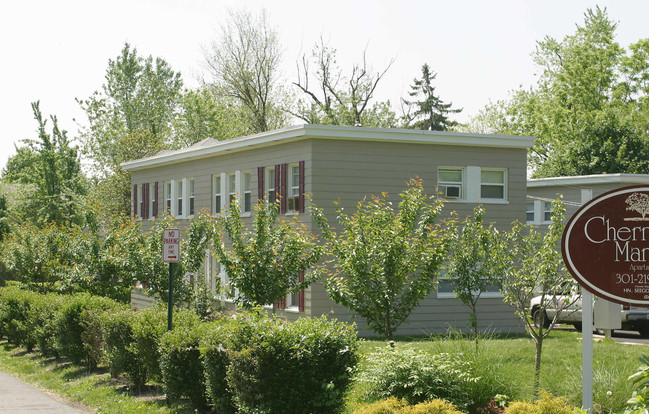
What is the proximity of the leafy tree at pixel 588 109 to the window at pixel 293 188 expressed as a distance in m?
22.2

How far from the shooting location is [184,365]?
11172 mm

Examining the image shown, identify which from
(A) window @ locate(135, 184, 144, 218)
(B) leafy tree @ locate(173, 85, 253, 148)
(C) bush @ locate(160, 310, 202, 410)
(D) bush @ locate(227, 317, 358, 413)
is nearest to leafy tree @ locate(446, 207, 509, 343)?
(D) bush @ locate(227, 317, 358, 413)

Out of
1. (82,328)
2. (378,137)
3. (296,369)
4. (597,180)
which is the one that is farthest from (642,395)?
(597,180)

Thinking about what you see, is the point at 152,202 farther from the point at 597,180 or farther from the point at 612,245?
the point at 612,245

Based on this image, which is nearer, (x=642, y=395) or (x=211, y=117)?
(x=642, y=395)

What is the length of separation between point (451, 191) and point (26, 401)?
14541 millimetres

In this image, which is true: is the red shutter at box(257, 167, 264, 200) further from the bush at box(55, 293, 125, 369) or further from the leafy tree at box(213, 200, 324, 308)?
the leafy tree at box(213, 200, 324, 308)

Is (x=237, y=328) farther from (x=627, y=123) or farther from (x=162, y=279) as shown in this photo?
(x=627, y=123)

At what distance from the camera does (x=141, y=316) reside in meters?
13.2

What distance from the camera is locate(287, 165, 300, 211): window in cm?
2328

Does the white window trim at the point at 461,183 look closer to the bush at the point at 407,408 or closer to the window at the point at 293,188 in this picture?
the window at the point at 293,188

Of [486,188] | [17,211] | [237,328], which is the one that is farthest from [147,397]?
[17,211]

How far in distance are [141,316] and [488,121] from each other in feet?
164

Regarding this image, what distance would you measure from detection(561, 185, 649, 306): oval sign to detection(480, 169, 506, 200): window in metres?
17.2
